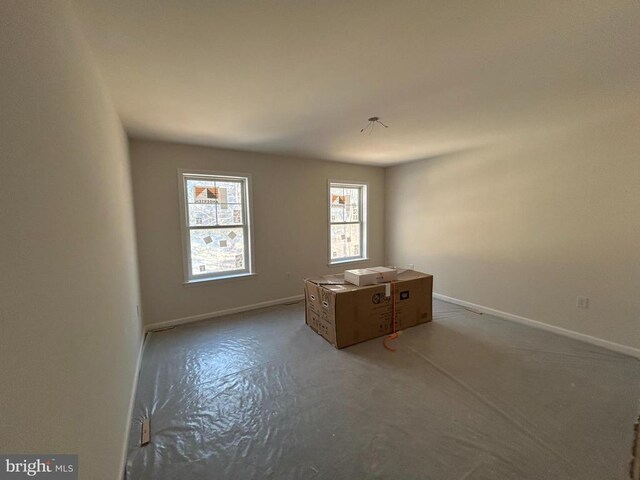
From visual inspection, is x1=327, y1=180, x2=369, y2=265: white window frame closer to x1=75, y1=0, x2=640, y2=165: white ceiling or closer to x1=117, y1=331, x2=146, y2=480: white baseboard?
x1=75, y1=0, x2=640, y2=165: white ceiling

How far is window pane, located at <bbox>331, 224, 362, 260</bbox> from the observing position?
4910 millimetres

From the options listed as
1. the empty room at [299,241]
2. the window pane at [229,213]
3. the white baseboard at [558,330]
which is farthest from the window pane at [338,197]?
the white baseboard at [558,330]

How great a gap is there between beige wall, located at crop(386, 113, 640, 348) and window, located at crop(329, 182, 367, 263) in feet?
3.84

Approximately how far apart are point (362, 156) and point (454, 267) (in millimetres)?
2340

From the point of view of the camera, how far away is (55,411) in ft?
2.39

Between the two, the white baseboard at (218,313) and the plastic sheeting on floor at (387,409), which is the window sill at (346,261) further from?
the plastic sheeting on floor at (387,409)

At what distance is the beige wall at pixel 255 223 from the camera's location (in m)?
3.29

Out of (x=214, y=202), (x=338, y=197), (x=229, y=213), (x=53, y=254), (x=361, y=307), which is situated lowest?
(x=361, y=307)

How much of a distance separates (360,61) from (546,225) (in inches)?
121

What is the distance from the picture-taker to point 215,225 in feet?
12.3

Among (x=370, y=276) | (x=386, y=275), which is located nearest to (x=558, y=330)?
(x=386, y=275)

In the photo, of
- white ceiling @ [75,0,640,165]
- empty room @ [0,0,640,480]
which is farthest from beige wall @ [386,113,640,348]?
white ceiling @ [75,0,640,165]

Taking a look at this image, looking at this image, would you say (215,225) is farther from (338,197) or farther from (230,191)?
(338,197)

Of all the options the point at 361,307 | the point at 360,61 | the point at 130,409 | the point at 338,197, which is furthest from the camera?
the point at 338,197
